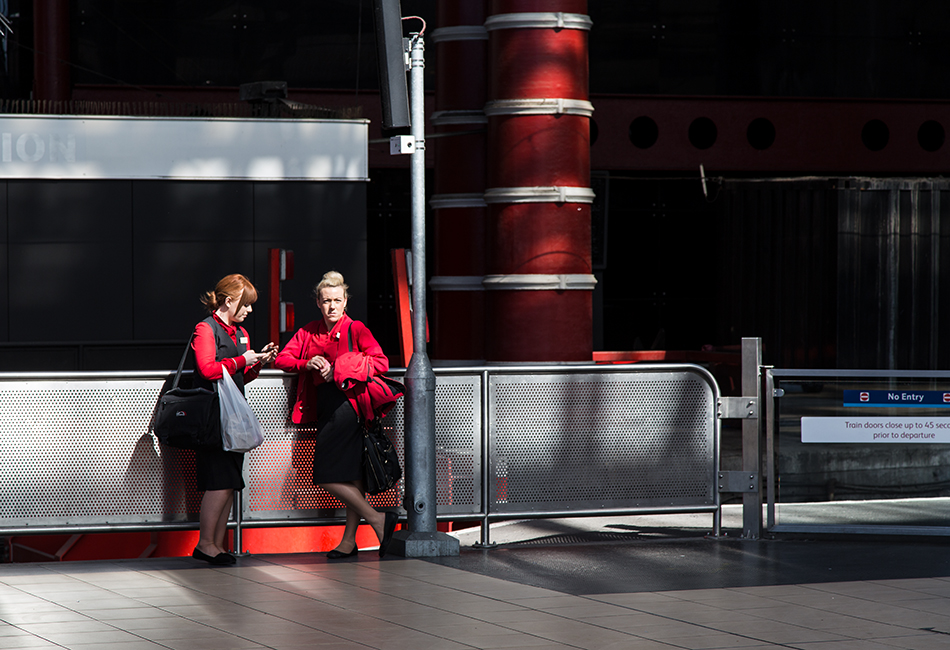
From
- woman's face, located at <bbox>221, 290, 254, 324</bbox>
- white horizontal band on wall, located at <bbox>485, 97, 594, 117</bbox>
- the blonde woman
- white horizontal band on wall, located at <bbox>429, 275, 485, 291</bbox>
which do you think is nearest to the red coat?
the blonde woman

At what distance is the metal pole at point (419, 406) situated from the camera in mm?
8242

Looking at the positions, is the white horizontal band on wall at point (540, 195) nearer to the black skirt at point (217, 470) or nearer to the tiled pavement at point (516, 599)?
the tiled pavement at point (516, 599)

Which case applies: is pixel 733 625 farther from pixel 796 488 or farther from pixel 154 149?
pixel 154 149

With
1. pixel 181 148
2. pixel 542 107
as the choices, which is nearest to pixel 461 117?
pixel 542 107

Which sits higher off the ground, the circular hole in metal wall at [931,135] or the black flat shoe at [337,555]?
the circular hole in metal wall at [931,135]

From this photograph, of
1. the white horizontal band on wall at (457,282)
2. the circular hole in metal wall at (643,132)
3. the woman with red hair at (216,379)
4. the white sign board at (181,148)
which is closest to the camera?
the woman with red hair at (216,379)

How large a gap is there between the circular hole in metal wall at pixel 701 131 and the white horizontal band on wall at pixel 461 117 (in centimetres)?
872

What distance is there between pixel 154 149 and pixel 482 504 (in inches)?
349

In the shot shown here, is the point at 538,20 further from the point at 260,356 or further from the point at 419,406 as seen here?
the point at 260,356

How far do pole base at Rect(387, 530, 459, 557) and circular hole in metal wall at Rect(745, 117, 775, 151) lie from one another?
50.1 ft

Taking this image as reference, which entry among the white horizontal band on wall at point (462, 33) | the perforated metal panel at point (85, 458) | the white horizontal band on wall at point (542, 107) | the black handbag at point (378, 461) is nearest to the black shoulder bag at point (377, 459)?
the black handbag at point (378, 461)

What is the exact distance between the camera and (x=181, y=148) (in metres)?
16.1

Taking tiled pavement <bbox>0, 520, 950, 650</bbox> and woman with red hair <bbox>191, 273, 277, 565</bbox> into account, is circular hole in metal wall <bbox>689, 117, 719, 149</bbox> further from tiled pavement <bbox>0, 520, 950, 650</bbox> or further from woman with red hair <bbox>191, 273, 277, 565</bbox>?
woman with red hair <bbox>191, 273, 277, 565</bbox>

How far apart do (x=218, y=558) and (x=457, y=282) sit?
23.7 ft
